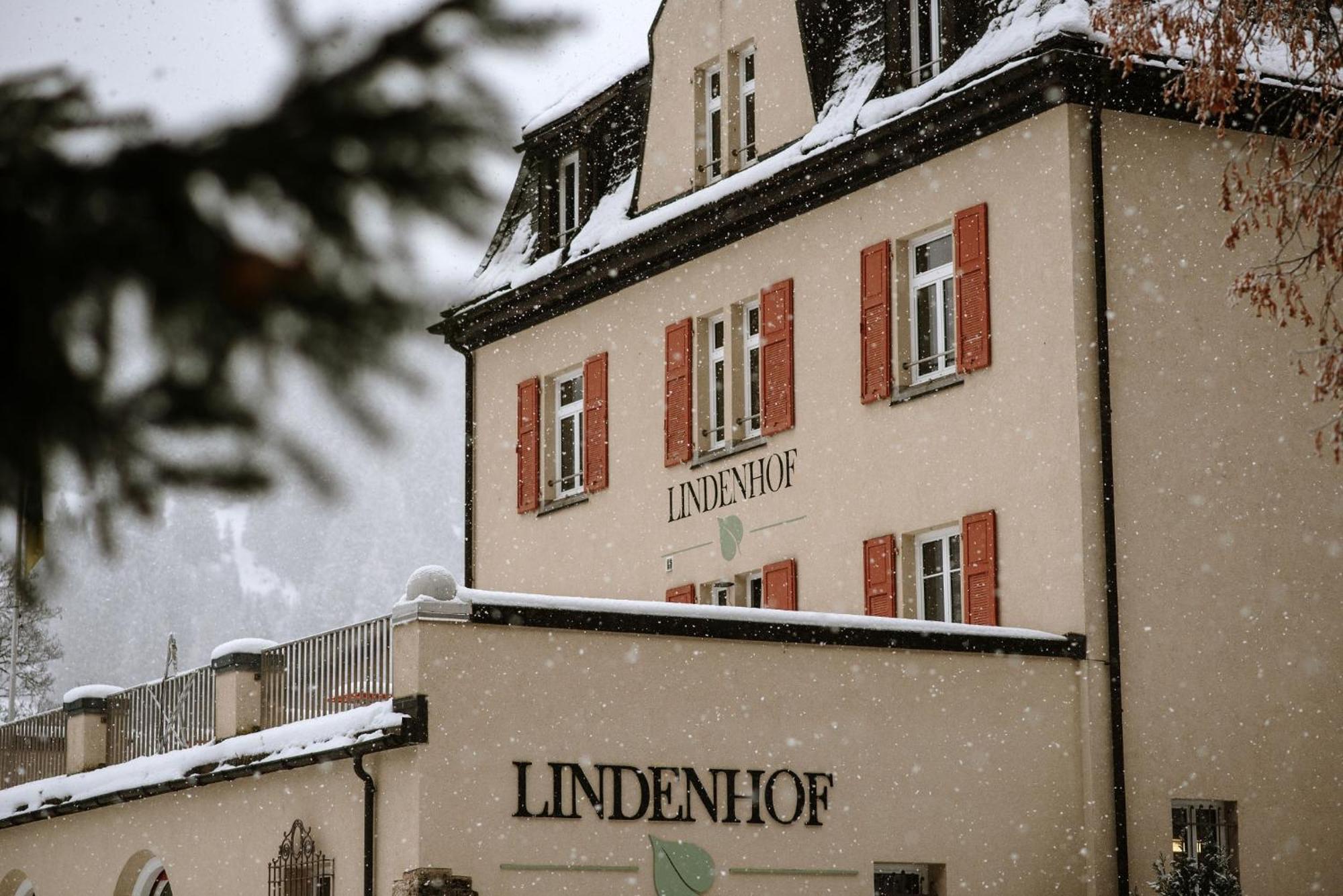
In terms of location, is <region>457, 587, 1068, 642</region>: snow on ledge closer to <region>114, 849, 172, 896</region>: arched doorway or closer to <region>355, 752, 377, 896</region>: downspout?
<region>355, 752, 377, 896</region>: downspout

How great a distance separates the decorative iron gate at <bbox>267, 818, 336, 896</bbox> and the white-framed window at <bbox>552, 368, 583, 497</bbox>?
22.6 ft

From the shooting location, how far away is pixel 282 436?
259 centimetres

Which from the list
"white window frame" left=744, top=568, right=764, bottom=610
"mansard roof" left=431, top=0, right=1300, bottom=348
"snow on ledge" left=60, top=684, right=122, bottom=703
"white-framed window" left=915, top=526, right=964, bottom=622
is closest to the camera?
"mansard roof" left=431, top=0, right=1300, bottom=348

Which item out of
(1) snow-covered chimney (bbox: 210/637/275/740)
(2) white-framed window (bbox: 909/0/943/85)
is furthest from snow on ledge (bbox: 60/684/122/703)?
(2) white-framed window (bbox: 909/0/943/85)

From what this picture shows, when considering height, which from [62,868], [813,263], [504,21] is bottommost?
[62,868]

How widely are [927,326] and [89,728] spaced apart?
9402 millimetres

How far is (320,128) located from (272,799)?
1470 centimetres

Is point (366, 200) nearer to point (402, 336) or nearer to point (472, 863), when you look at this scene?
point (402, 336)

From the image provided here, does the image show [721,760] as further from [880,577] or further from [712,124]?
[712,124]

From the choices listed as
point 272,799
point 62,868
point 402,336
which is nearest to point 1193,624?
point 272,799

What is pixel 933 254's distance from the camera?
59.5 feet

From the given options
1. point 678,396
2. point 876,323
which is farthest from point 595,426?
point 876,323

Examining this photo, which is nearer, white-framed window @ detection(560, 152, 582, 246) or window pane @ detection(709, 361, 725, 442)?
window pane @ detection(709, 361, 725, 442)

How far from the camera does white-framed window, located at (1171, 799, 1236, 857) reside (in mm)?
16391
